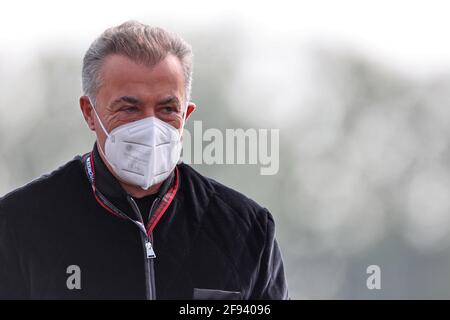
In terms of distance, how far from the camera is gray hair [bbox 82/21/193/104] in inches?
116

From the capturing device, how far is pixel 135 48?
2945 mm

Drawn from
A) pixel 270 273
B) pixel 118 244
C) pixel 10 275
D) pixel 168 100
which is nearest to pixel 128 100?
pixel 168 100

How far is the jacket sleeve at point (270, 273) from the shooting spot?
313cm

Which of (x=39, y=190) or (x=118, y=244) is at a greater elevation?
(x=39, y=190)

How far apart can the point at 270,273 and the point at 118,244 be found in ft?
2.27

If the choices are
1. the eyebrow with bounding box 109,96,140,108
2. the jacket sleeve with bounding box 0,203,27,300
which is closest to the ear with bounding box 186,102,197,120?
the eyebrow with bounding box 109,96,140,108

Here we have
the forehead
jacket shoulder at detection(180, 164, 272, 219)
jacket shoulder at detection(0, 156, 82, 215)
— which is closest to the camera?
the forehead

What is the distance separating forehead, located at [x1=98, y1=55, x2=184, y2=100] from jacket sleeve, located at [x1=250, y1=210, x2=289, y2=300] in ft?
2.48

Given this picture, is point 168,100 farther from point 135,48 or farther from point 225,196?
point 225,196

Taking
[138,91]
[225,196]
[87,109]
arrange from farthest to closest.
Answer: [225,196] < [87,109] < [138,91]

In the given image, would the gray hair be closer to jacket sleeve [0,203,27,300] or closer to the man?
the man

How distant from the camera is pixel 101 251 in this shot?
297 centimetres
